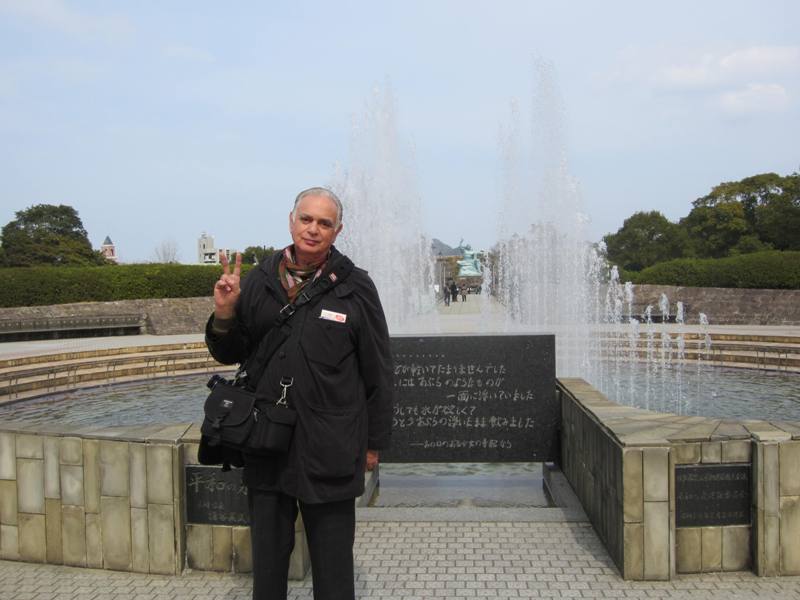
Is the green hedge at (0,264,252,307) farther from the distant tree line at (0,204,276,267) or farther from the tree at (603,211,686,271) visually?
the tree at (603,211,686,271)

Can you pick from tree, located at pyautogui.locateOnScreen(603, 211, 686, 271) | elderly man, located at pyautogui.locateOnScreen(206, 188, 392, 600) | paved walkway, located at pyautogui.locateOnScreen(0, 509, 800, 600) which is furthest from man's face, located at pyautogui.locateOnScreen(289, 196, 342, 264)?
tree, located at pyautogui.locateOnScreen(603, 211, 686, 271)

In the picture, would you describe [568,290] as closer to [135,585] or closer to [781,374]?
[781,374]

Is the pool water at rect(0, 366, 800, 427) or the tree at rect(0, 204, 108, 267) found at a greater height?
the tree at rect(0, 204, 108, 267)

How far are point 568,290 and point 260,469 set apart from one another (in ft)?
62.3

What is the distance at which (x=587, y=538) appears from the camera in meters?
4.55

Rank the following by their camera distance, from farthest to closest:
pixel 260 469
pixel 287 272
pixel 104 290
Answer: pixel 104 290
pixel 287 272
pixel 260 469

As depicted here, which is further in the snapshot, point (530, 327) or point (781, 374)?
point (530, 327)

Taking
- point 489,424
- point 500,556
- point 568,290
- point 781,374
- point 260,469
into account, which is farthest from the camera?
point 568,290

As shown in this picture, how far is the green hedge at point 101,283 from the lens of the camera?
2692 centimetres

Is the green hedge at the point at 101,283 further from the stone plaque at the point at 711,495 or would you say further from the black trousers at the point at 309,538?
the stone plaque at the point at 711,495

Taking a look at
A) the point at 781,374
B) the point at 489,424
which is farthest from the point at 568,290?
the point at 489,424

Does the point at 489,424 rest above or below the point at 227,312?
→ below

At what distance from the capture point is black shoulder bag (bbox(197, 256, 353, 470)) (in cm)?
245

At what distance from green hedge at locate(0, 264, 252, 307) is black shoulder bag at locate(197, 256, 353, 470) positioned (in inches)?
1088
